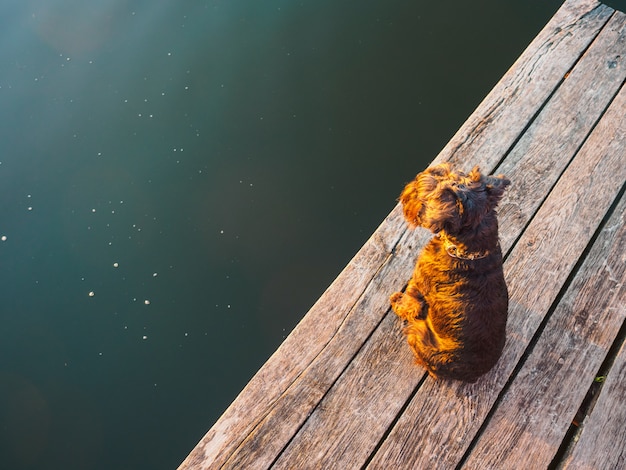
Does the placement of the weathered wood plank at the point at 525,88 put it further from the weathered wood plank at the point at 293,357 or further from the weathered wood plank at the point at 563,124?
the weathered wood plank at the point at 293,357

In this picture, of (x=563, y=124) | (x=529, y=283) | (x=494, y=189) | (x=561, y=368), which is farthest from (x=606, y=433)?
(x=563, y=124)

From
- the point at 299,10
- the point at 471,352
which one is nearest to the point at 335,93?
the point at 299,10

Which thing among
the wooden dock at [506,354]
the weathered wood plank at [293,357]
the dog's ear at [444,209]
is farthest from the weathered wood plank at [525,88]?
the dog's ear at [444,209]

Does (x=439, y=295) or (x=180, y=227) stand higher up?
(x=439, y=295)

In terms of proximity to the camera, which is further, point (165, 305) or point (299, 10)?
point (299, 10)

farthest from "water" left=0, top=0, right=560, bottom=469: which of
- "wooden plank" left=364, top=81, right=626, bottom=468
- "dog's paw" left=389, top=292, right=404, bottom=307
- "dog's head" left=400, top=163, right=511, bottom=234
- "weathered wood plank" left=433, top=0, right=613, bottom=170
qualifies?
"dog's head" left=400, top=163, right=511, bottom=234

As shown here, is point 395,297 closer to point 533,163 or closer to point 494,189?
point 494,189

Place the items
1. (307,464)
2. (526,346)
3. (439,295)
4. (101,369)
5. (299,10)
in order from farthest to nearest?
(299,10)
(101,369)
(526,346)
(307,464)
(439,295)

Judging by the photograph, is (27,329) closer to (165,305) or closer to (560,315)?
(165,305)
